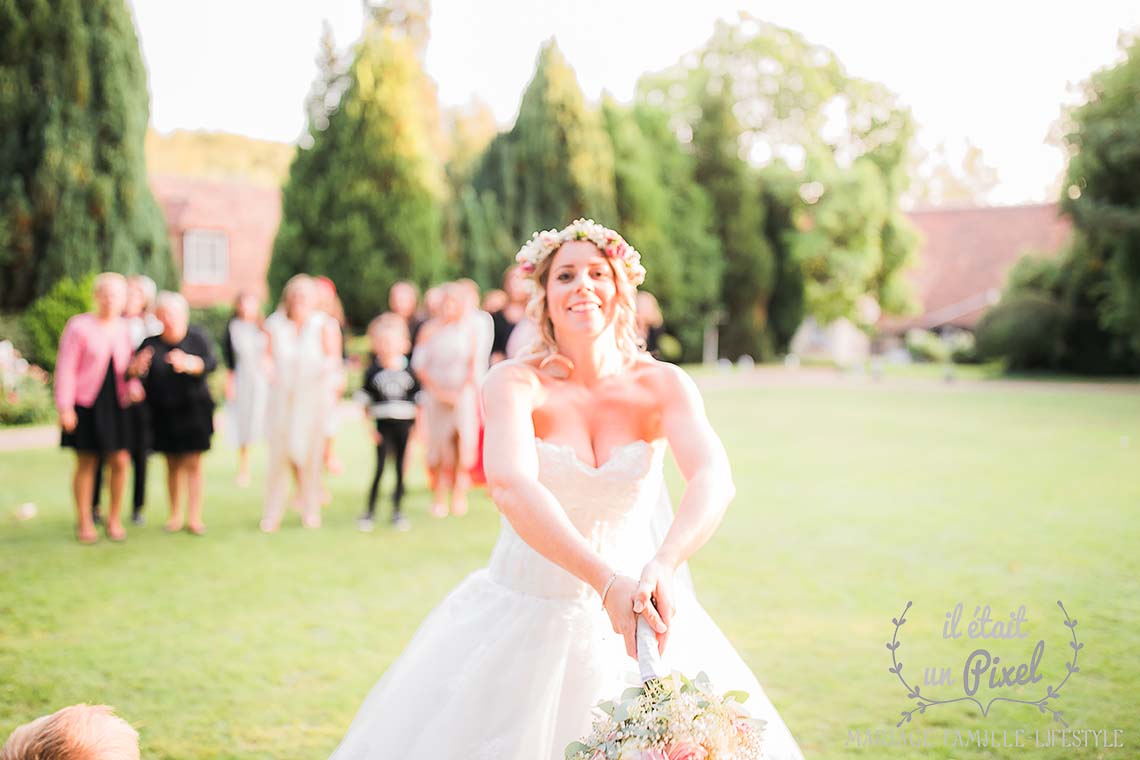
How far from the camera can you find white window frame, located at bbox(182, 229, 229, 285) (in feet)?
96.9

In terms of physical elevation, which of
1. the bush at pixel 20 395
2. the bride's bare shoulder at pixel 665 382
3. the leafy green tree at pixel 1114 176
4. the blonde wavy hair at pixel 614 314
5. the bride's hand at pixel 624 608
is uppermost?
the leafy green tree at pixel 1114 176

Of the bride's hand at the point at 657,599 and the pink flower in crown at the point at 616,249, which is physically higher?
the pink flower in crown at the point at 616,249

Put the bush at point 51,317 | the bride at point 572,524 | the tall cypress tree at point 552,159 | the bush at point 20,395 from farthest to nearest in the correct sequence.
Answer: the tall cypress tree at point 552,159, the bush at point 51,317, the bush at point 20,395, the bride at point 572,524

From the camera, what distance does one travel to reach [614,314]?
2.74 metres

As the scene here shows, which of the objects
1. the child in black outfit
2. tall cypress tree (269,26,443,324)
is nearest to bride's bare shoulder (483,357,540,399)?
the child in black outfit

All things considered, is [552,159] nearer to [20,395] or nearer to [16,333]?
[16,333]

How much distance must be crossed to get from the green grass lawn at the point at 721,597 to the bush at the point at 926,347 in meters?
29.1

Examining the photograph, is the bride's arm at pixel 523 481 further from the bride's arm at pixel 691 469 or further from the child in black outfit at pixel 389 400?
the child in black outfit at pixel 389 400

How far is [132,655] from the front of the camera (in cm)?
477

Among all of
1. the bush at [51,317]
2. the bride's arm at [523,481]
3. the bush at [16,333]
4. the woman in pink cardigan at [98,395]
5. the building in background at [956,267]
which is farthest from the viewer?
the building in background at [956,267]

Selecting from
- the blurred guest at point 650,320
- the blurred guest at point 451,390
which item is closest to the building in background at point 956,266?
the blurred guest at point 650,320

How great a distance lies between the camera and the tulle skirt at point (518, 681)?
2527 mm

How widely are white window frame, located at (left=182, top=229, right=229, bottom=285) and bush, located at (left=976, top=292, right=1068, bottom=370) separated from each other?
24.9 m

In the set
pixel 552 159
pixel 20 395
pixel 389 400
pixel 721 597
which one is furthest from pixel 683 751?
pixel 552 159
